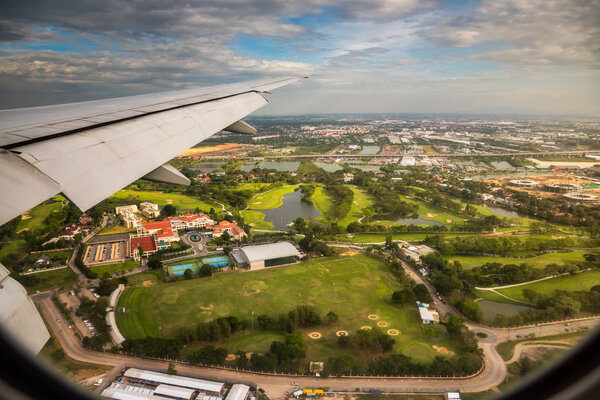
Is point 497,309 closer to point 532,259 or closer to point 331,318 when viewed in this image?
point 532,259

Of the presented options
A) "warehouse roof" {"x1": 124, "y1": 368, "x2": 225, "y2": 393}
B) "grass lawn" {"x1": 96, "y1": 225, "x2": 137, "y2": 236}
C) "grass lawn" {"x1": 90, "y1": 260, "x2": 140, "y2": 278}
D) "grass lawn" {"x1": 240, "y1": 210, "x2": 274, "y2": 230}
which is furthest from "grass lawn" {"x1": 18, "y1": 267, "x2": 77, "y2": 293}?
"grass lawn" {"x1": 240, "y1": 210, "x2": 274, "y2": 230}

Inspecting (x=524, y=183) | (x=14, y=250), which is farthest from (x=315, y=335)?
(x=524, y=183)

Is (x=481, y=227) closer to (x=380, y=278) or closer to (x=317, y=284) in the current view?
(x=380, y=278)

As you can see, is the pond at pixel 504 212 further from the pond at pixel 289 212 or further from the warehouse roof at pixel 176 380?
the warehouse roof at pixel 176 380

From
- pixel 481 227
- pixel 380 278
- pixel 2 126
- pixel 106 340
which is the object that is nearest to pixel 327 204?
pixel 481 227

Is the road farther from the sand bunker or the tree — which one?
the tree

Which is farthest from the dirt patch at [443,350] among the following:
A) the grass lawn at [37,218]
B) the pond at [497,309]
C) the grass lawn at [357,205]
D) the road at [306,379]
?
the grass lawn at [37,218]
